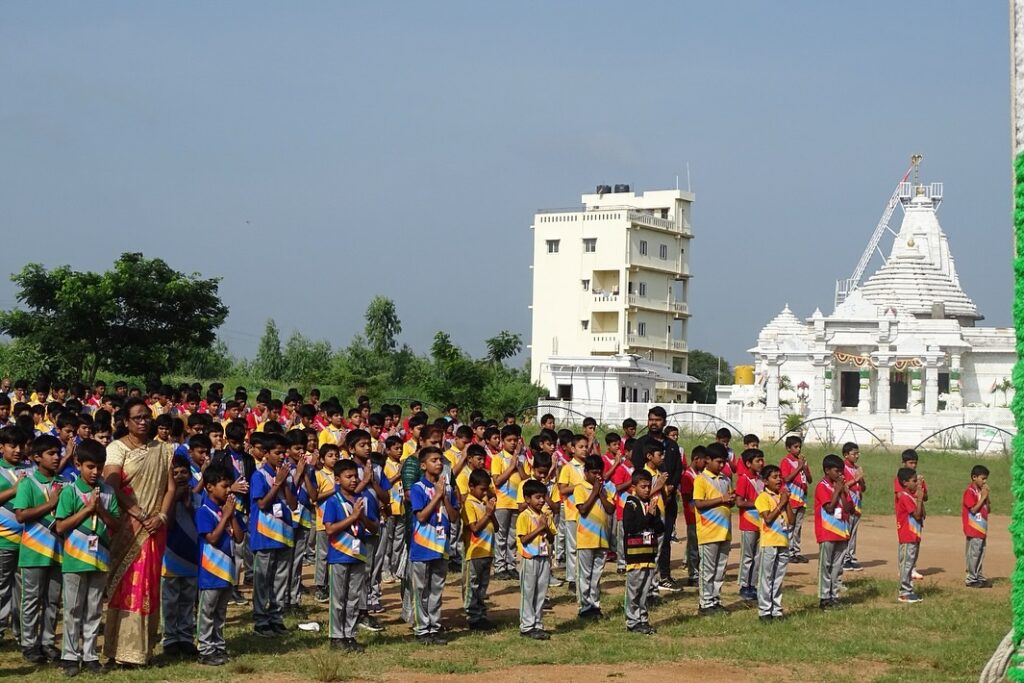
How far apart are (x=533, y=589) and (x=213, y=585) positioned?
287cm

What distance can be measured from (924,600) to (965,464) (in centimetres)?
1821

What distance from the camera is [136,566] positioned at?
9977 millimetres

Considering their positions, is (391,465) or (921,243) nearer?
(391,465)

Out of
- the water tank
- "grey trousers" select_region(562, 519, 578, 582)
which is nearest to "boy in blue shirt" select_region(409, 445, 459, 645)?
"grey trousers" select_region(562, 519, 578, 582)

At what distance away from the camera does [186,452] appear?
440 inches

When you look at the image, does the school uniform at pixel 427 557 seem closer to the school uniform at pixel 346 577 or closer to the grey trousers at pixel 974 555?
the school uniform at pixel 346 577

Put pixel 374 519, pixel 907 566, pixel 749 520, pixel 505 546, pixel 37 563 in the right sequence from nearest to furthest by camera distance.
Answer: pixel 37 563 < pixel 374 519 < pixel 749 520 < pixel 907 566 < pixel 505 546

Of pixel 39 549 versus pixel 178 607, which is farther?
pixel 178 607

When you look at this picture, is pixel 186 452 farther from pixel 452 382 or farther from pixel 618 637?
pixel 452 382

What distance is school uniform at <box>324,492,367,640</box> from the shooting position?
10867 millimetres

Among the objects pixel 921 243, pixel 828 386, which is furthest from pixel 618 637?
pixel 921 243

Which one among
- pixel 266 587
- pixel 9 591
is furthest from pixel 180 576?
pixel 9 591

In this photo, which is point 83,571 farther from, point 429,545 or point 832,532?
point 832,532

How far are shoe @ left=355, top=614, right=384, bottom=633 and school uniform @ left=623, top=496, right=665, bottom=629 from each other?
2241mm
